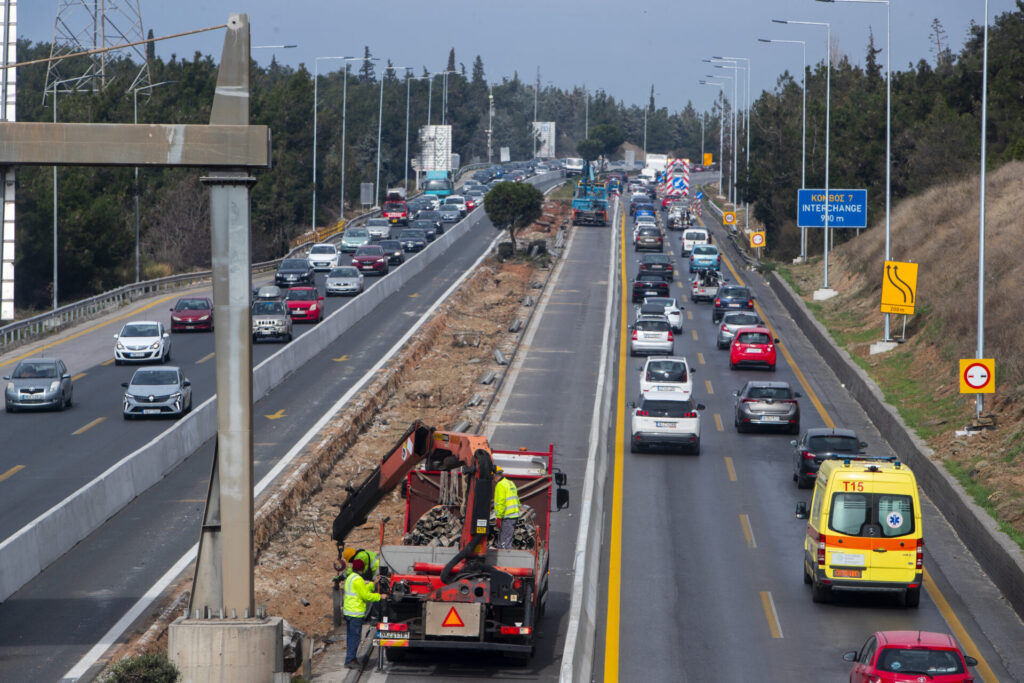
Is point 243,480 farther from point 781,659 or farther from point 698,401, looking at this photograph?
point 698,401

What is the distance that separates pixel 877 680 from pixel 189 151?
10.3m

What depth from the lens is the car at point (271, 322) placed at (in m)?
48.0

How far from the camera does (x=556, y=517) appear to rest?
26969 mm

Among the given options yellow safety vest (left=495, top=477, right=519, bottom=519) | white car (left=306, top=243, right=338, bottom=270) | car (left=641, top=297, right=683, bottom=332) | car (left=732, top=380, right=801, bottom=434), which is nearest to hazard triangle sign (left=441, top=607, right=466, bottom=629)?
yellow safety vest (left=495, top=477, right=519, bottom=519)

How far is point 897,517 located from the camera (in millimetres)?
20266

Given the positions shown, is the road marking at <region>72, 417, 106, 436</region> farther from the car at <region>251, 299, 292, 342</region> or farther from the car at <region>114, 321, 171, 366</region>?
the car at <region>251, 299, 292, 342</region>

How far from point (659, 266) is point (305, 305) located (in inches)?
797

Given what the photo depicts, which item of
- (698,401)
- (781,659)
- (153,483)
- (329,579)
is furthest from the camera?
(698,401)

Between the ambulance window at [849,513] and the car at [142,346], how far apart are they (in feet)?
97.1

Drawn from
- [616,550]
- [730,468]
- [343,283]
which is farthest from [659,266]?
[616,550]

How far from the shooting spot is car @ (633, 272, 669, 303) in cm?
6038

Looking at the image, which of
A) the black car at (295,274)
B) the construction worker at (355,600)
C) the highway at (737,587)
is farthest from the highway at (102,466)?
the black car at (295,274)

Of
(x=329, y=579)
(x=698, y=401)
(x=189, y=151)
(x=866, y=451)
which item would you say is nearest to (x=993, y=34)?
(x=698, y=401)

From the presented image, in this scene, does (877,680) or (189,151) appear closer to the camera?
(877,680)
